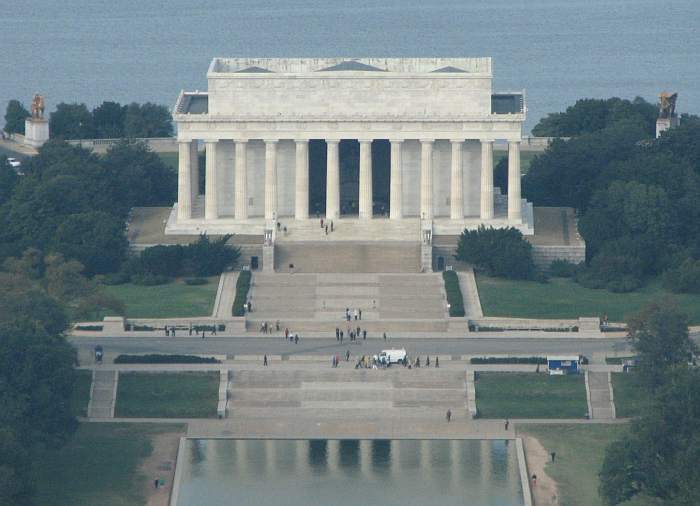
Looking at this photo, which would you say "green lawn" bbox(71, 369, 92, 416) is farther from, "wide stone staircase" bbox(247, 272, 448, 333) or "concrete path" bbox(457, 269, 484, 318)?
"concrete path" bbox(457, 269, 484, 318)

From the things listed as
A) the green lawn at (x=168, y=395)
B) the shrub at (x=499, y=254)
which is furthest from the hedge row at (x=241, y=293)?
the shrub at (x=499, y=254)

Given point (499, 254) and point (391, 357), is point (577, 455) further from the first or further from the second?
point (499, 254)

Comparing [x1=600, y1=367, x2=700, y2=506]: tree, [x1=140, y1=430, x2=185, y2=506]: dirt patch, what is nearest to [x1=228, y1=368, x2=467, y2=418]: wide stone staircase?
[x1=140, y1=430, x2=185, y2=506]: dirt patch

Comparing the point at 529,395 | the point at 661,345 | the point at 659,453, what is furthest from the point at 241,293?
the point at 659,453

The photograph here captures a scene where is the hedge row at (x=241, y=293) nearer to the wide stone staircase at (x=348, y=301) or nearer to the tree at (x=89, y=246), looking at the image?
the wide stone staircase at (x=348, y=301)

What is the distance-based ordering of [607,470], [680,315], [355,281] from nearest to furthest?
[607,470]
[680,315]
[355,281]

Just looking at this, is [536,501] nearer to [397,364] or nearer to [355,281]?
[397,364]

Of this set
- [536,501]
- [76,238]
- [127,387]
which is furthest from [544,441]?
[76,238]
